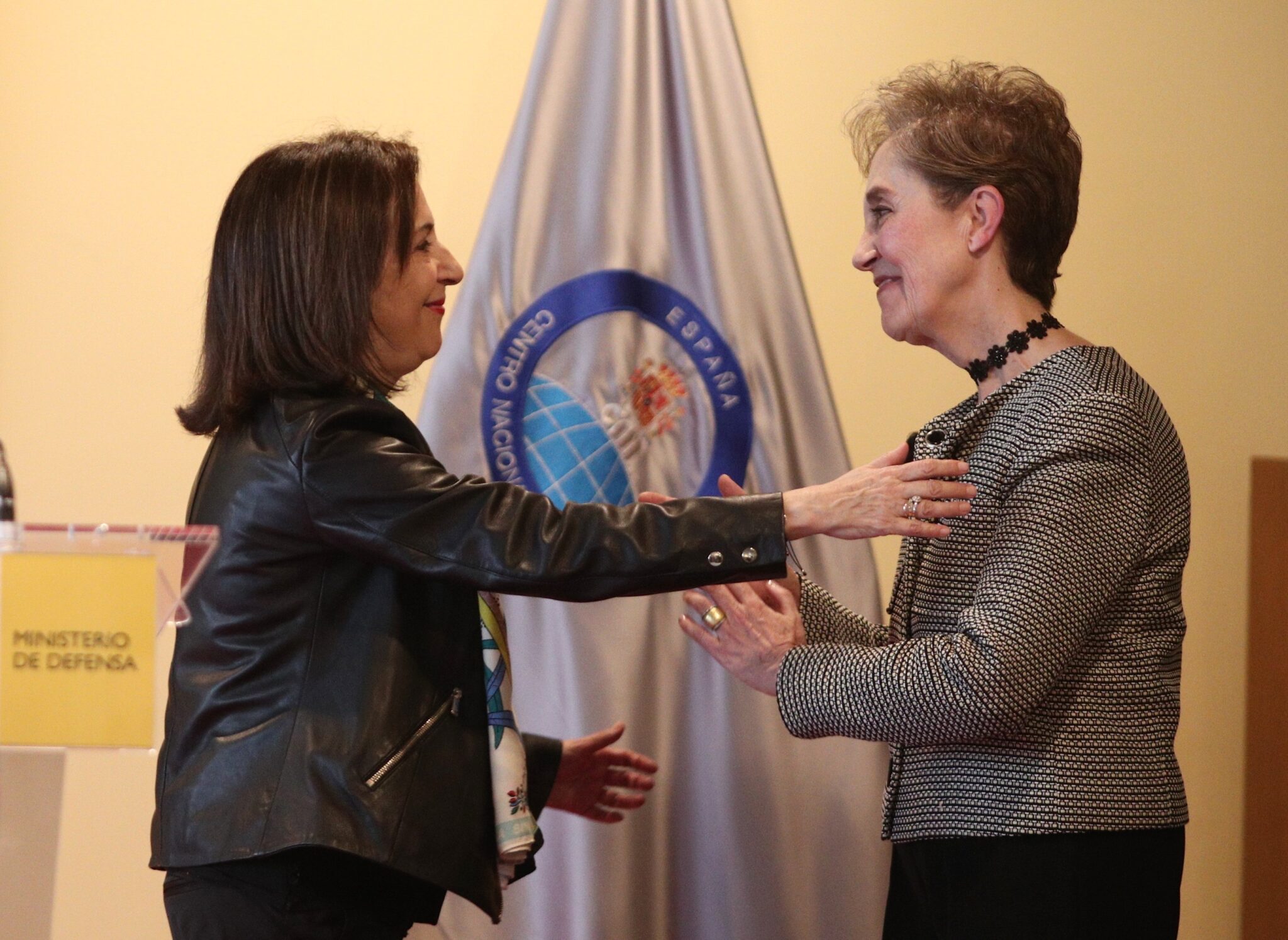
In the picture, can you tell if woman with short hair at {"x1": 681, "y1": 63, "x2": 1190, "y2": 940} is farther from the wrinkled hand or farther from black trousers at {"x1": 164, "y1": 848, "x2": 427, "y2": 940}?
black trousers at {"x1": 164, "y1": 848, "x2": 427, "y2": 940}

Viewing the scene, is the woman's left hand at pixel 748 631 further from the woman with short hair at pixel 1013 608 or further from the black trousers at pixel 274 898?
the black trousers at pixel 274 898

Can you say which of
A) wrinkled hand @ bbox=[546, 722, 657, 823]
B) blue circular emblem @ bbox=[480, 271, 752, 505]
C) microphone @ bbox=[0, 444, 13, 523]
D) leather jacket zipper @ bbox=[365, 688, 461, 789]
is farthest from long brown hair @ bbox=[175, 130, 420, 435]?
blue circular emblem @ bbox=[480, 271, 752, 505]

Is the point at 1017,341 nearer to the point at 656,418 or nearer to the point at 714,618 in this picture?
the point at 714,618

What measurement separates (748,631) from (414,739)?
0.47 metres

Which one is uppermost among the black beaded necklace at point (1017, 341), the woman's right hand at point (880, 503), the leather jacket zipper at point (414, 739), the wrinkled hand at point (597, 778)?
the black beaded necklace at point (1017, 341)

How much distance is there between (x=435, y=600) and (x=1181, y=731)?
176cm

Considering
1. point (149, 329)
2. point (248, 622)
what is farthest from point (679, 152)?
point (248, 622)

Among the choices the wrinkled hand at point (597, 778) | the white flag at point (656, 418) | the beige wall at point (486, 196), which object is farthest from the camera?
the beige wall at point (486, 196)

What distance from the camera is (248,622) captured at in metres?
1.38

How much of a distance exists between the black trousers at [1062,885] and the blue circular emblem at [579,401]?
38.4 inches

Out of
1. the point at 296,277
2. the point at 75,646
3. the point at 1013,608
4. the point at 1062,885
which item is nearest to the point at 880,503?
the point at 1013,608

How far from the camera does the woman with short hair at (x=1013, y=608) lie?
1418mm

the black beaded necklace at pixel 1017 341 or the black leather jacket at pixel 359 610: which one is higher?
the black beaded necklace at pixel 1017 341

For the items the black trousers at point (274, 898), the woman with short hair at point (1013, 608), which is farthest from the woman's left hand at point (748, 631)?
the black trousers at point (274, 898)
